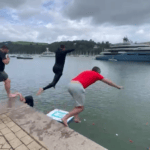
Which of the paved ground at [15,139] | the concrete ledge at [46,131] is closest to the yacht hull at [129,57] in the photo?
the concrete ledge at [46,131]

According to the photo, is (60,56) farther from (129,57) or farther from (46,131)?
(129,57)

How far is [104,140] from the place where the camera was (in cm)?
470

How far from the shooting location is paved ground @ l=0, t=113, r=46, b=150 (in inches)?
109

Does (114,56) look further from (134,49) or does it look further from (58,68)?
(58,68)

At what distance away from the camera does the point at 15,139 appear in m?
3.01

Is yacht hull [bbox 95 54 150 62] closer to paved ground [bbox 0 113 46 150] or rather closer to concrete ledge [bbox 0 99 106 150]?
concrete ledge [bbox 0 99 106 150]

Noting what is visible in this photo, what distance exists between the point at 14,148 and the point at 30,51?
202299mm

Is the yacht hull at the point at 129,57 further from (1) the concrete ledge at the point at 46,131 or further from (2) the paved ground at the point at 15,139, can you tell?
(2) the paved ground at the point at 15,139

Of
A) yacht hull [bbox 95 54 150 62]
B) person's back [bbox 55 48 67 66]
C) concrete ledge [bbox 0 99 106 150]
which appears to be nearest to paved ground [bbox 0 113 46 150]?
concrete ledge [bbox 0 99 106 150]

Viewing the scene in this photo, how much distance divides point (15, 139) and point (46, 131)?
79cm

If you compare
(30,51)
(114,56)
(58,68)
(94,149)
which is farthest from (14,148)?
(30,51)

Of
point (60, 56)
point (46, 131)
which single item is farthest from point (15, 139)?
point (60, 56)

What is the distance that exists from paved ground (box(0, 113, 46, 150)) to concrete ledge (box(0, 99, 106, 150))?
84 mm

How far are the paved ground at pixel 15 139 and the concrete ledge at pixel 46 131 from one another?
0.08m
